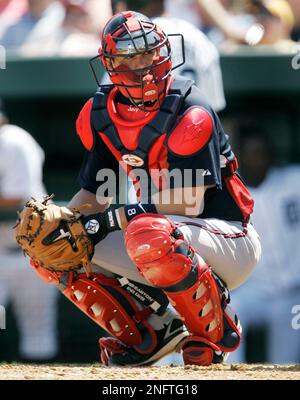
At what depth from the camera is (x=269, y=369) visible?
430cm

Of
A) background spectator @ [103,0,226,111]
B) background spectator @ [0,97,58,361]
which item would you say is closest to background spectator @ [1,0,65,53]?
background spectator @ [0,97,58,361]

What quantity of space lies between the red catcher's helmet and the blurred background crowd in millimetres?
2462

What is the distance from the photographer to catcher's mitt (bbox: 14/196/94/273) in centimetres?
423

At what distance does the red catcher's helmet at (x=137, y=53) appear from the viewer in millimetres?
4164

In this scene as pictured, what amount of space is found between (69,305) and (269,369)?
2.88m

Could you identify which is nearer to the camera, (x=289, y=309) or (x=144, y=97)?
(x=144, y=97)

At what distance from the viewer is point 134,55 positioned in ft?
13.7

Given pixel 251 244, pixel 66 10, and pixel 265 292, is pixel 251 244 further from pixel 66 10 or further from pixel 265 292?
pixel 66 10

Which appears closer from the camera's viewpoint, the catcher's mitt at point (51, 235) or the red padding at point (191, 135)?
the red padding at point (191, 135)

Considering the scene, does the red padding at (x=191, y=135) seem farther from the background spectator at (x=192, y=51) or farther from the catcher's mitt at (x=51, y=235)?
the background spectator at (x=192, y=51)

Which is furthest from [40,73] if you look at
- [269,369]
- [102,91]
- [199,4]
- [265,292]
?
[269,369]

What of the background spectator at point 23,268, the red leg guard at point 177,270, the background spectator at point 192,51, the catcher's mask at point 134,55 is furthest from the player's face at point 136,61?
the background spectator at point 23,268

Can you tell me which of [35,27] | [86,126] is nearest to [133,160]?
[86,126]

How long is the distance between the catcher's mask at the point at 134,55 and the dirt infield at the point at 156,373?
104 cm
